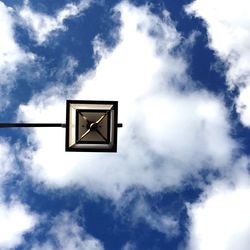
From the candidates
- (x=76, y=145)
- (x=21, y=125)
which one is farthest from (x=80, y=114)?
(x=21, y=125)

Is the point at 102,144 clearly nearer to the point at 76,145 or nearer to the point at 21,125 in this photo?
the point at 76,145

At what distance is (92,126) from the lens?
12406mm

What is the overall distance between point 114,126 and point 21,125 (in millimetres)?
2402

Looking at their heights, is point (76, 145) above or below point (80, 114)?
below

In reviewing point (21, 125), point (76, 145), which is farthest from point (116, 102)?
point (21, 125)

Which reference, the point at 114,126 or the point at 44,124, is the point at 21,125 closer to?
the point at 44,124

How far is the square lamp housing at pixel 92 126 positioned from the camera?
12148 millimetres

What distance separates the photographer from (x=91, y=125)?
12.4 m

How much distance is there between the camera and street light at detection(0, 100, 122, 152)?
39.8ft

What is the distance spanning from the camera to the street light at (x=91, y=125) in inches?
478

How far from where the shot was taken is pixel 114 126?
1212cm

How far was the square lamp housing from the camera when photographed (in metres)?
12.1

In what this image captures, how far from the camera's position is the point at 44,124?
475 inches

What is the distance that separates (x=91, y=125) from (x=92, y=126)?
0.05 metres
